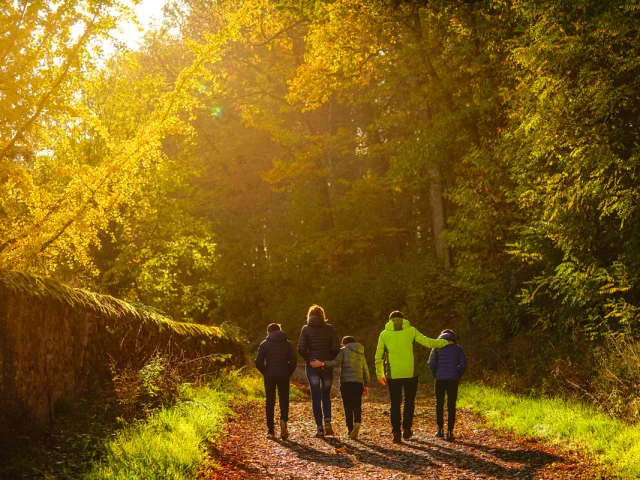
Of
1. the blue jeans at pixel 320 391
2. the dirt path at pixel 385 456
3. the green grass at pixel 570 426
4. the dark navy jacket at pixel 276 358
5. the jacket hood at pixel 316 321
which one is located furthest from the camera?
the jacket hood at pixel 316 321

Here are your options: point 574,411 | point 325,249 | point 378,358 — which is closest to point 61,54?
point 378,358

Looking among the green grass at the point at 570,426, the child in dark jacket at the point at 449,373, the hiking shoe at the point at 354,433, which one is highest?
the child in dark jacket at the point at 449,373

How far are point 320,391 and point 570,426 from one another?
3.86 meters

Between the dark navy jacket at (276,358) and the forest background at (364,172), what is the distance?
3.16 metres

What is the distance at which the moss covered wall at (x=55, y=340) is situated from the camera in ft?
23.7

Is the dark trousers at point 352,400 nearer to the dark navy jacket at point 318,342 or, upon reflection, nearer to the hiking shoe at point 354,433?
the hiking shoe at point 354,433

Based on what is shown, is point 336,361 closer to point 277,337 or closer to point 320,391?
point 320,391

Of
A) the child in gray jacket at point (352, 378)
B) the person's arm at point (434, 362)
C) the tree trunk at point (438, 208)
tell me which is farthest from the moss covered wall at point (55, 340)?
the tree trunk at point (438, 208)

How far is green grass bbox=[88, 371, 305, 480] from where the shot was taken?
6781 mm

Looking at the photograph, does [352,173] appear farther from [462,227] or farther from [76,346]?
[76,346]

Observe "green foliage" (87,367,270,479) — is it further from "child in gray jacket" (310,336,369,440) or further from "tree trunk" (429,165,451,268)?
"tree trunk" (429,165,451,268)

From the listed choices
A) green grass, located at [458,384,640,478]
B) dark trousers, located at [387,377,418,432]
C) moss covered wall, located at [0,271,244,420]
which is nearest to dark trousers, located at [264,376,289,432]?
dark trousers, located at [387,377,418,432]

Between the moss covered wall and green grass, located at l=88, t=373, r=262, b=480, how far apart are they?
37.5 inches

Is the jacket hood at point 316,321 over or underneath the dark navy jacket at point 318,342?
over
